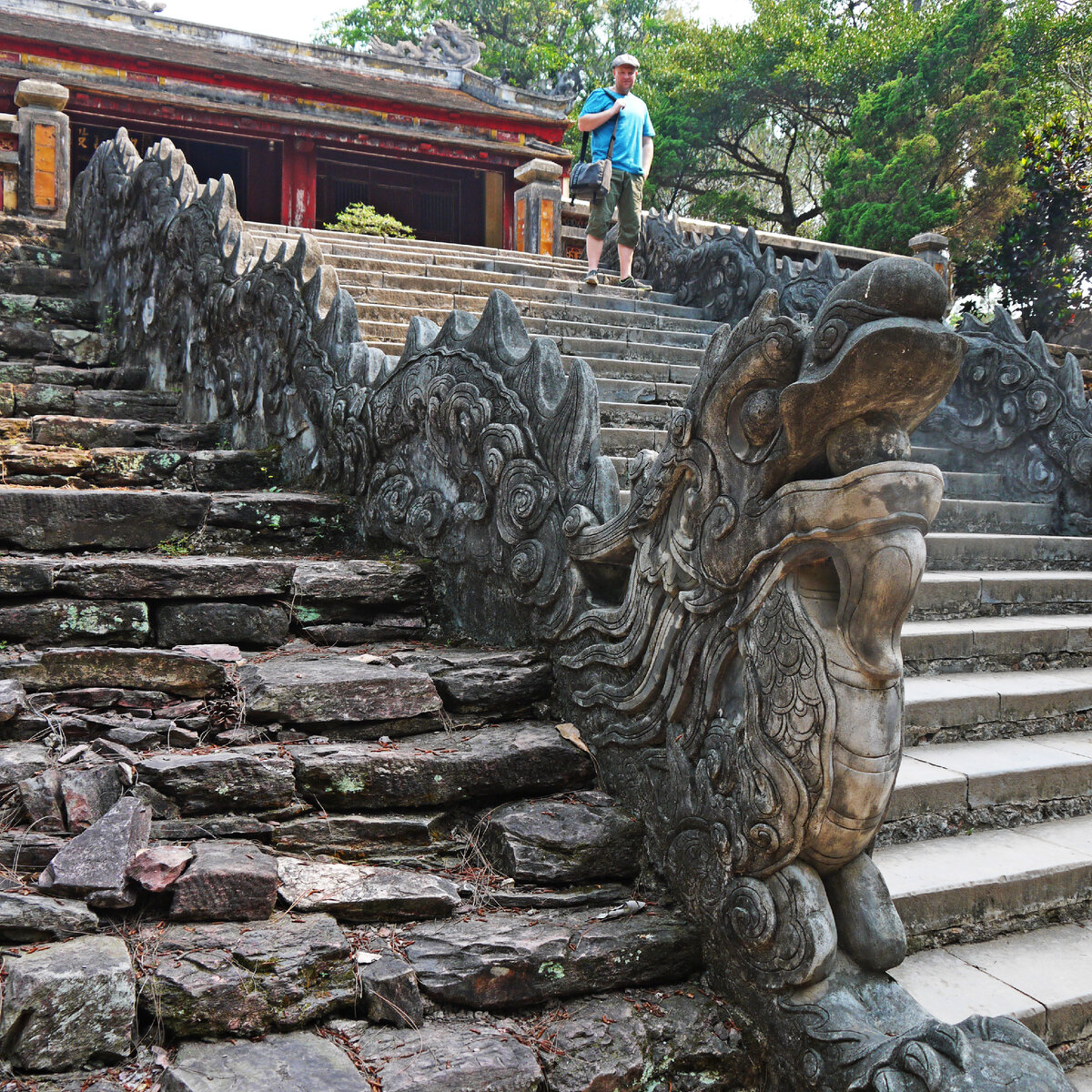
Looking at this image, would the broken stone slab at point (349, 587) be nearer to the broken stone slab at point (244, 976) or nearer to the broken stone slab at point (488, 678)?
the broken stone slab at point (488, 678)

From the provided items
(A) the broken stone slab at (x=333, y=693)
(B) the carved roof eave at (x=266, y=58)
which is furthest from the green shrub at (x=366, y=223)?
(A) the broken stone slab at (x=333, y=693)

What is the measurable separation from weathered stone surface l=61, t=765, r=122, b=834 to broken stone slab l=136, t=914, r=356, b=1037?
1.23ft

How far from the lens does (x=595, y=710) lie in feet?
9.61

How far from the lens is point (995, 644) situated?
391cm

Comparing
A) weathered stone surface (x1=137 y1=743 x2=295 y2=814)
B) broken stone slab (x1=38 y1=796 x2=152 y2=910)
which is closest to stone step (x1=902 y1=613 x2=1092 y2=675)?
weathered stone surface (x1=137 y1=743 x2=295 y2=814)

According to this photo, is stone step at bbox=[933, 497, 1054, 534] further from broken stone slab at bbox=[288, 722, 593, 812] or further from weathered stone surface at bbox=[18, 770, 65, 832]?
weathered stone surface at bbox=[18, 770, 65, 832]

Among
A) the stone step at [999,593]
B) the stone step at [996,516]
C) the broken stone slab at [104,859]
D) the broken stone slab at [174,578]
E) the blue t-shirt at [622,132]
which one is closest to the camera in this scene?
the broken stone slab at [104,859]

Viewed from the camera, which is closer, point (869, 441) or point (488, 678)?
point (869, 441)

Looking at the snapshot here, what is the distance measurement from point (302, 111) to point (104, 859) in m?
13.8

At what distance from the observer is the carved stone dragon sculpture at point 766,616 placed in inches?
79.4

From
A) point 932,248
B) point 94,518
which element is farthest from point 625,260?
point 94,518

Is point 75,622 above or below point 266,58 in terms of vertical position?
below

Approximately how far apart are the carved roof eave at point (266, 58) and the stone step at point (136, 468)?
10327mm

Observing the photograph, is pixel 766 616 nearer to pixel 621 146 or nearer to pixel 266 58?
pixel 621 146
